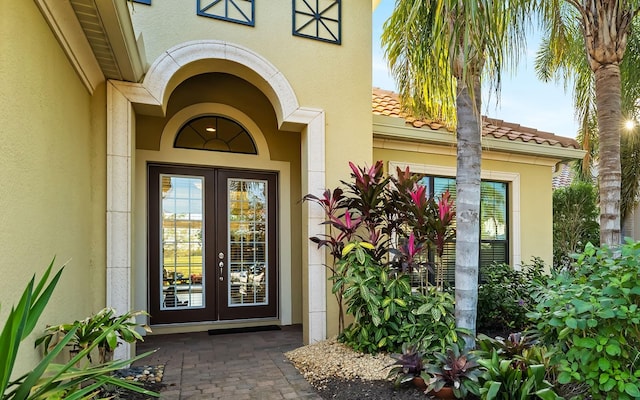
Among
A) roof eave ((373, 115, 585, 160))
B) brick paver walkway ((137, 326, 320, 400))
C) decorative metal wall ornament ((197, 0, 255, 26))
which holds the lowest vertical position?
brick paver walkway ((137, 326, 320, 400))

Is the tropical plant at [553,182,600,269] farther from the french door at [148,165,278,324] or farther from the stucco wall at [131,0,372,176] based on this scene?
the french door at [148,165,278,324]

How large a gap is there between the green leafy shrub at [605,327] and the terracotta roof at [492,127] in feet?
14.6

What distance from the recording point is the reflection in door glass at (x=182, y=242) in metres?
6.38

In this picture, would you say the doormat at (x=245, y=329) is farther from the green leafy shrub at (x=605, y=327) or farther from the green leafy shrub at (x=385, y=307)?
the green leafy shrub at (x=605, y=327)

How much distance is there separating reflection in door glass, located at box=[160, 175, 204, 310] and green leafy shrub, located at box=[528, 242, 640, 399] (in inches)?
212

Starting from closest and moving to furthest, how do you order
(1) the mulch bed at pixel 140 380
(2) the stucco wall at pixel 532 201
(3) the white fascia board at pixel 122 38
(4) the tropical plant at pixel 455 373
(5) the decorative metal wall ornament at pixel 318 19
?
(3) the white fascia board at pixel 122 38 → (4) the tropical plant at pixel 455 373 → (1) the mulch bed at pixel 140 380 → (5) the decorative metal wall ornament at pixel 318 19 → (2) the stucco wall at pixel 532 201

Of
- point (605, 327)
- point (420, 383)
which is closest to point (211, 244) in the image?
point (420, 383)

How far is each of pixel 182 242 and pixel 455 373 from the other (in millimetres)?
4851

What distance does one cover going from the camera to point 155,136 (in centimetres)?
618

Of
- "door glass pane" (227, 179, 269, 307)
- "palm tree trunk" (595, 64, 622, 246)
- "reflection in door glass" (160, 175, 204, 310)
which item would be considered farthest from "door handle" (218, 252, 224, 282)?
"palm tree trunk" (595, 64, 622, 246)

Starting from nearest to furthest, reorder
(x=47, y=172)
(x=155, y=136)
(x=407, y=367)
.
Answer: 1. (x=47, y=172)
2. (x=407, y=367)
3. (x=155, y=136)

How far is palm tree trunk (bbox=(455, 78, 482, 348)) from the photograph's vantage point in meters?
4.05

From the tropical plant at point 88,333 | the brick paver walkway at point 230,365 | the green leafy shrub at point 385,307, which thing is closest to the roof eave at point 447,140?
the green leafy shrub at point 385,307

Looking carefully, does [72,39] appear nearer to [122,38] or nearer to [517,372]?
[122,38]
